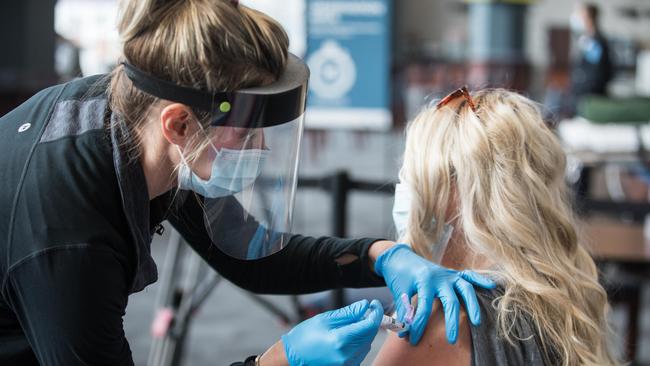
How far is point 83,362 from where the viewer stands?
1.14 m

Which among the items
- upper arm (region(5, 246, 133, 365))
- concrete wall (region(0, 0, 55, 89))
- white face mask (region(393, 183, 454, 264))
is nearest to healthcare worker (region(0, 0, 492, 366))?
upper arm (region(5, 246, 133, 365))

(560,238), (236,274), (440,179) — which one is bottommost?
(236,274)

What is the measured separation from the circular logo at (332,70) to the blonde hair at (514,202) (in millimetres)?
2967

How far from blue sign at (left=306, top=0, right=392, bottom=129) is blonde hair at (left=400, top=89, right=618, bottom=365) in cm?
297

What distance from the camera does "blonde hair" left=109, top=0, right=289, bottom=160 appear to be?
3.73 ft

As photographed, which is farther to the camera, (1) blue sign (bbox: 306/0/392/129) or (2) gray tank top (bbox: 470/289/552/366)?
(1) blue sign (bbox: 306/0/392/129)

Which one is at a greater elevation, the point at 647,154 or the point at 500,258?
the point at 500,258

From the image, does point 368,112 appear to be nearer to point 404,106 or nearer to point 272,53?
point 272,53

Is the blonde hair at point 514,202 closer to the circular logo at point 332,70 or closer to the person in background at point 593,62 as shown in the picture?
the circular logo at point 332,70

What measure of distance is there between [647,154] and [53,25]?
4.75 metres

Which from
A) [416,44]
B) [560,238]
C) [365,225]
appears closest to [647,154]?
[365,225]

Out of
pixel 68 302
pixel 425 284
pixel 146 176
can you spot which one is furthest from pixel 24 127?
pixel 425 284

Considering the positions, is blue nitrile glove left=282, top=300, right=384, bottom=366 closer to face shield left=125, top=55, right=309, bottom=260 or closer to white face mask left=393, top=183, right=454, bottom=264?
face shield left=125, top=55, right=309, bottom=260

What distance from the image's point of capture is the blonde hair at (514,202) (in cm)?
138
